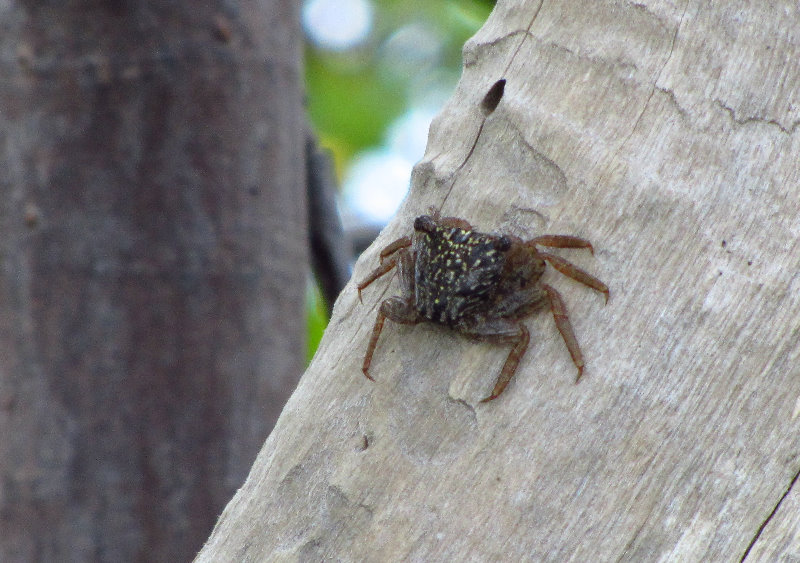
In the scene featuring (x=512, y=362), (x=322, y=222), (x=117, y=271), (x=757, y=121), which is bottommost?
(x=117, y=271)

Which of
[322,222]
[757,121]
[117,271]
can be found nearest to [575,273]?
[757,121]

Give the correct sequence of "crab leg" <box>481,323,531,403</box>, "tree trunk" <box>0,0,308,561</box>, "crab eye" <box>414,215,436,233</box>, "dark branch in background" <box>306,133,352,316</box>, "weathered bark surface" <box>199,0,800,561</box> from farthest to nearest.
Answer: "dark branch in background" <box>306,133,352,316</box>, "tree trunk" <box>0,0,308,561</box>, "crab eye" <box>414,215,436,233</box>, "crab leg" <box>481,323,531,403</box>, "weathered bark surface" <box>199,0,800,561</box>

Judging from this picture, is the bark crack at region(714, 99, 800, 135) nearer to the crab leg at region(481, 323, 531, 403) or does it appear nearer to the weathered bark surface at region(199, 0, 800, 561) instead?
the weathered bark surface at region(199, 0, 800, 561)

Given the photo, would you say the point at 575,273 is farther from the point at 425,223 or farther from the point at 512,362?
the point at 425,223

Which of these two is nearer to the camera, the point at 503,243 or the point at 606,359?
the point at 606,359

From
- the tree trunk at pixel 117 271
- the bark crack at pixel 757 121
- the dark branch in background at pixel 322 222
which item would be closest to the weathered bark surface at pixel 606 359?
the bark crack at pixel 757 121

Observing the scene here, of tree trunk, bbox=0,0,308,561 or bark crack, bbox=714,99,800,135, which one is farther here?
tree trunk, bbox=0,0,308,561

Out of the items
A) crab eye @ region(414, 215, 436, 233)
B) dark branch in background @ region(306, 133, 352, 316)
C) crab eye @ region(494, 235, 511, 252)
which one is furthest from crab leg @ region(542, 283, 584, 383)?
dark branch in background @ region(306, 133, 352, 316)
